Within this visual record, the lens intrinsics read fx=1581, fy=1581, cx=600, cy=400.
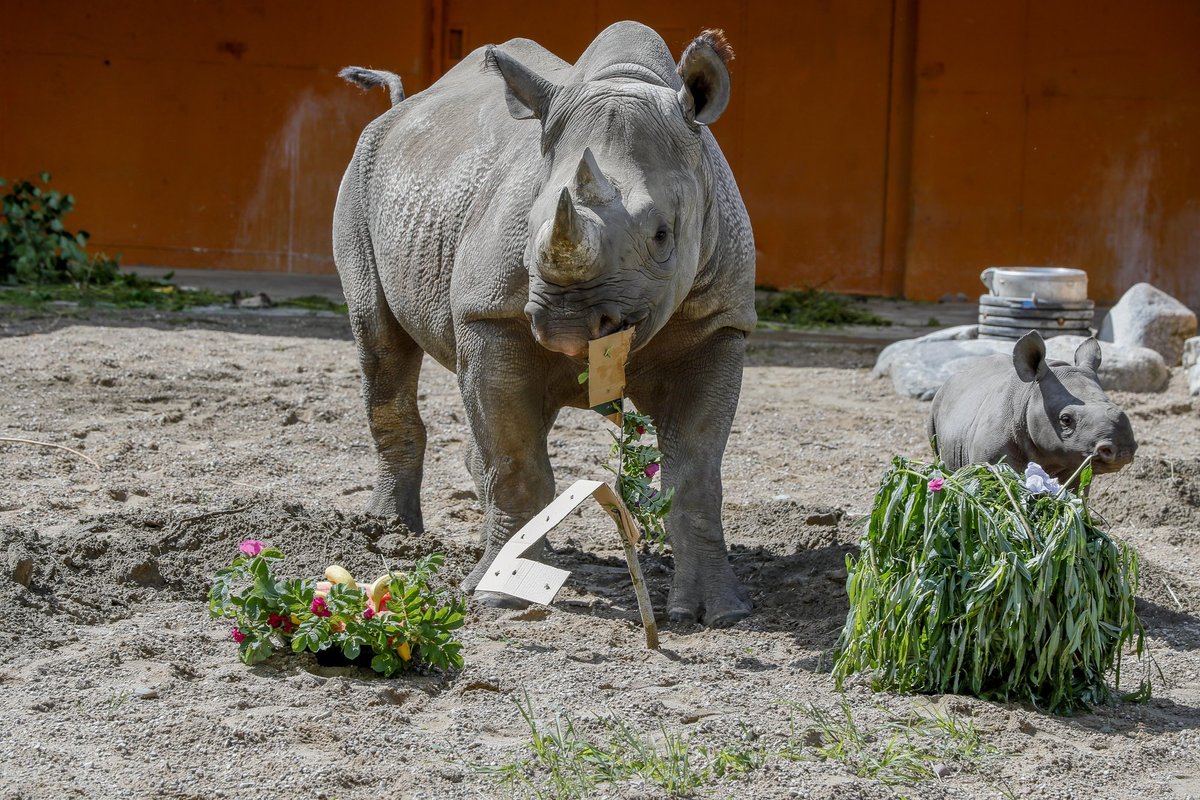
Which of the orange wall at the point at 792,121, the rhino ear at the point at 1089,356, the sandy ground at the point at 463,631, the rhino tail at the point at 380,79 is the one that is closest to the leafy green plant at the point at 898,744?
the sandy ground at the point at 463,631

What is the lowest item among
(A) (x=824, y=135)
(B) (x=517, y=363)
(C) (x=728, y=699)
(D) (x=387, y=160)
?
(C) (x=728, y=699)

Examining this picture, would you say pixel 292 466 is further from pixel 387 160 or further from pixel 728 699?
pixel 728 699

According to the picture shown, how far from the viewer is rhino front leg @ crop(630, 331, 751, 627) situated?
16.9 feet

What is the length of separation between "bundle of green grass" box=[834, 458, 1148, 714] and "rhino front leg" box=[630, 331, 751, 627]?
0.95m

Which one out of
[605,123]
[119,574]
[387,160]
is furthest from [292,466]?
[605,123]

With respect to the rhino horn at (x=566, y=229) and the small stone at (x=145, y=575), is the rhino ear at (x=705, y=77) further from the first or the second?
the small stone at (x=145, y=575)

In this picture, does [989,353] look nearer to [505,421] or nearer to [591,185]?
[505,421]

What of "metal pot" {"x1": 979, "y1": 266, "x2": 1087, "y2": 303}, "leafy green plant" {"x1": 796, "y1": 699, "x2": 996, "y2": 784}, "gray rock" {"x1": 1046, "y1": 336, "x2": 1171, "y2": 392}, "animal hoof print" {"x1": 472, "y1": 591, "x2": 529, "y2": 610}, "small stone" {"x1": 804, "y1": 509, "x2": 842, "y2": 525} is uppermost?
"metal pot" {"x1": 979, "y1": 266, "x2": 1087, "y2": 303}

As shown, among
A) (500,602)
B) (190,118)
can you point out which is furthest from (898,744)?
(190,118)

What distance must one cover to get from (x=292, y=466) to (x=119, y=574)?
2.39 m

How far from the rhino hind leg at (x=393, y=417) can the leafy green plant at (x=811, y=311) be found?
657 centimetres

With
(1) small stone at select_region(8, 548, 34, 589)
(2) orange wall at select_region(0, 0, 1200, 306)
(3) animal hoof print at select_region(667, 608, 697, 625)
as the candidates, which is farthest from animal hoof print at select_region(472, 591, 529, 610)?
(2) orange wall at select_region(0, 0, 1200, 306)

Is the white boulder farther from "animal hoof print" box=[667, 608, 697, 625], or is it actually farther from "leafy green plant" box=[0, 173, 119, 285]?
"leafy green plant" box=[0, 173, 119, 285]

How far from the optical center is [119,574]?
5.22 metres
